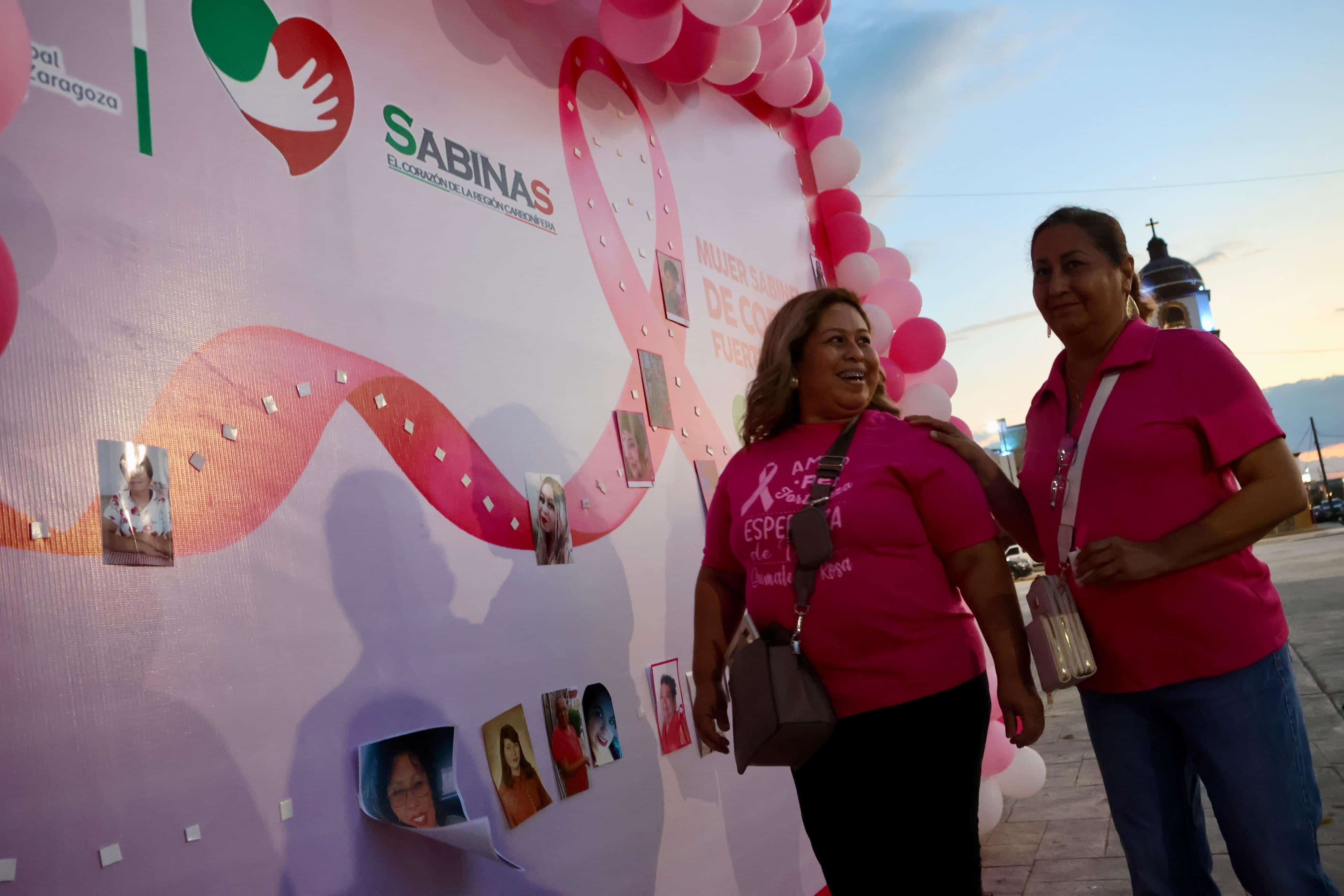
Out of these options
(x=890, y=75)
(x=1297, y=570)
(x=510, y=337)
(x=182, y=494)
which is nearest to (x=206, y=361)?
(x=182, y=494)

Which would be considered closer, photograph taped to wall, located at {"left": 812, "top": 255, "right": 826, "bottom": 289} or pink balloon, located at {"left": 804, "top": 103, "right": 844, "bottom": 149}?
photograph taped to wall, located at {"left": 812, "top": 255, "right": 826, "bottom": 289}

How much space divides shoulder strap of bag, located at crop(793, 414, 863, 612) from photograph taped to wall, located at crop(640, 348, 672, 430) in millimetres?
927

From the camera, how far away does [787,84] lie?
350 cm

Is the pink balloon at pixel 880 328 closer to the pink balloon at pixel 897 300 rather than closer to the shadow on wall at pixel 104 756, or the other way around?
the pink balloon at pixel 897 300

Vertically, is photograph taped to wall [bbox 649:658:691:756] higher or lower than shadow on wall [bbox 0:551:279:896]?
lower

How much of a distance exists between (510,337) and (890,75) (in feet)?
16.1

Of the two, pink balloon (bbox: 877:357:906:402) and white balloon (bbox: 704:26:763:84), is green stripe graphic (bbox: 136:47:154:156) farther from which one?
pink balloon (bbox: 877:357:906:402)

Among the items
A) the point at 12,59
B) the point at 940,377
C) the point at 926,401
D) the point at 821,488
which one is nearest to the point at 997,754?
the point at 926,401

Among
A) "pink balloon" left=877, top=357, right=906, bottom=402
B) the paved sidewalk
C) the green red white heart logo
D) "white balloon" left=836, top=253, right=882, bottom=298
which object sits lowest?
the paved sidewalk

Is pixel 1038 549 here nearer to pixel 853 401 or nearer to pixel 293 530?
pixel 853 401

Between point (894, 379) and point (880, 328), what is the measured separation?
0.73ft

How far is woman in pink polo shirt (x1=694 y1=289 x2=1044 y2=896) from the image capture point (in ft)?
4.92

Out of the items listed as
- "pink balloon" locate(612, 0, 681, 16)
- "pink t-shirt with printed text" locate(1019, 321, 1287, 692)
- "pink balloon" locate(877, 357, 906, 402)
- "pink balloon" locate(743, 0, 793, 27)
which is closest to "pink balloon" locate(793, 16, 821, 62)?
"pink balloon" locate(743, 0, 793, 27)

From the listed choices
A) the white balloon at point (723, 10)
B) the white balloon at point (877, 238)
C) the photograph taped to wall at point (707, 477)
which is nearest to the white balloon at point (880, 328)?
the white balloon at point (877, 238)
